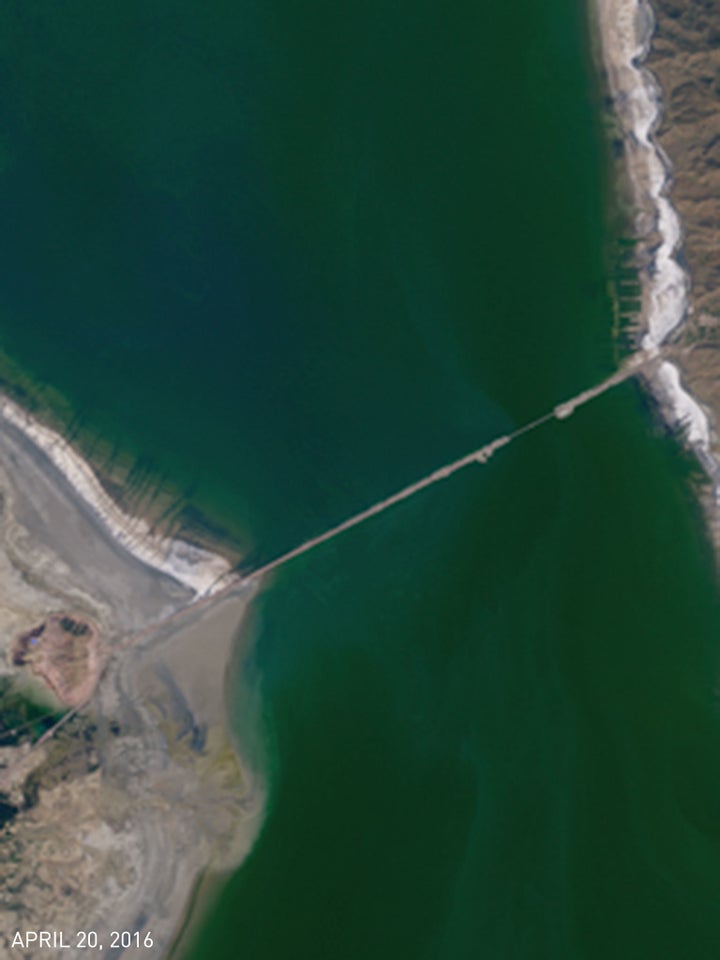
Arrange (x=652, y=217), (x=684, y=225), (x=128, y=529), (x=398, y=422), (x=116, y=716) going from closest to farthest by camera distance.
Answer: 1. (x=116, y=716)
2. (x=128, y=529)
3. (x=398, y=422)
4. (x=684, y=225)
5. (x=652, y=217)

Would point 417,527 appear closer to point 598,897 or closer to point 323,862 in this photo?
point 323,862

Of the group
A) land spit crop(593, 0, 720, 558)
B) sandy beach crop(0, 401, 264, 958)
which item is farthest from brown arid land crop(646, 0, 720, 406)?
sandy beach crop(0, 401, 264, 958)

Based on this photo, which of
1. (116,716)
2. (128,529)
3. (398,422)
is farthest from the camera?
(398,422)

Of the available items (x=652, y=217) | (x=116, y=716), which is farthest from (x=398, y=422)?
(x=116, y=716)

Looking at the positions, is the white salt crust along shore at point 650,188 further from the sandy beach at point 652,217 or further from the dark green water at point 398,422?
the dark green water at point 398,422

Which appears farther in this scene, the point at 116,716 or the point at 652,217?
the point at 652,217

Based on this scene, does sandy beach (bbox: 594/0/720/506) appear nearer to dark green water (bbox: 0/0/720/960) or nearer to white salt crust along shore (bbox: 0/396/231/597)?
dark green water (bbox: 0/0/720/960)

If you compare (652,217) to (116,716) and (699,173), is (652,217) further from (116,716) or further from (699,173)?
(116,716)
